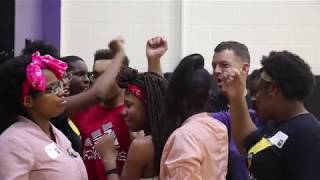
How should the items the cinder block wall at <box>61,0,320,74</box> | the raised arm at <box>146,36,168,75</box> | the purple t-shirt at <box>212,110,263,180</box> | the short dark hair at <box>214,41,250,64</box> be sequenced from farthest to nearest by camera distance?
the cinder block wall at <box>61,0,320,74</box> → the short dark hair at <box>214,41,250,64</box> → the raised arm at <box>146,36,168,75</box> → the purple t-shirt at <box>212,110,263,180</box>

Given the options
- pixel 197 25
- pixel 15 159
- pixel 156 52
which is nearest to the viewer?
pixel 15 159

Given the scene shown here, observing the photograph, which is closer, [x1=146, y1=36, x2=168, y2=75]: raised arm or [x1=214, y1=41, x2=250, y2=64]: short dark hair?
[x1=146, y1=36, x2=168, y2=75]: raised arm

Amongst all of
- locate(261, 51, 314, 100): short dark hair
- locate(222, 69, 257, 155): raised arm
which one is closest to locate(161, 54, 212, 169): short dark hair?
locate(222, 69, 257, 155): raised arm

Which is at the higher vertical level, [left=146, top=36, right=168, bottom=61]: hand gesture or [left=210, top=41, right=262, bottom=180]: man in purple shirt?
[left=146, top=36, right=168, bottom=61]: hand gesture

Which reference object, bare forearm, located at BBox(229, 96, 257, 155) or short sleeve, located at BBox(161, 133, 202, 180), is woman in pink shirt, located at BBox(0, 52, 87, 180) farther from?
bare forearm, located at BBox(229, 96, 257, 155)

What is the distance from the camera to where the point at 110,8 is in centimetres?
427

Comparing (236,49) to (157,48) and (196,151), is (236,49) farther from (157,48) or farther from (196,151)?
(196,151)

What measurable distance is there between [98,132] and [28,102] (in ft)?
1.74

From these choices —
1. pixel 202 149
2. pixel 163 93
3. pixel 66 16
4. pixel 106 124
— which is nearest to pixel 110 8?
pixel 66 16

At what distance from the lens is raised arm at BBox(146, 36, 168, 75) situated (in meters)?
2.43

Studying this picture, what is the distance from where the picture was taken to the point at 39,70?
6.05ft

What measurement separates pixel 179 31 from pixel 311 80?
2453mm

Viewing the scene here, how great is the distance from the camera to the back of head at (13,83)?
1827 mm

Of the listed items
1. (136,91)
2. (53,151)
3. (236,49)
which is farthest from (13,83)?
(236,49)
